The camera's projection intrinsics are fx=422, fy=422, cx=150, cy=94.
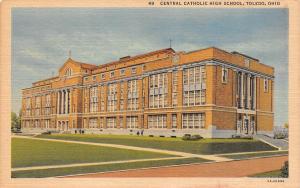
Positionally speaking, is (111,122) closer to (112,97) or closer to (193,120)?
(112,97)

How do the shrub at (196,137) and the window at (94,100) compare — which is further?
the window at (94,100)

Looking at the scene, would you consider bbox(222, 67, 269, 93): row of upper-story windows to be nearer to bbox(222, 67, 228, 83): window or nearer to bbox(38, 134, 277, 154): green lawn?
bbox(222, 67, 228, 83): window

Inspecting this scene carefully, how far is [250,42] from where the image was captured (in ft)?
45.5

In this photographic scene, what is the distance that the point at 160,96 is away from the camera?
708 inches

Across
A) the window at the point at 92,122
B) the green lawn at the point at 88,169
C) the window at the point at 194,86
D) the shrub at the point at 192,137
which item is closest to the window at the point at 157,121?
the window at the point at 194,86

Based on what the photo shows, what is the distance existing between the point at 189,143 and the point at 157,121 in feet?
8.90

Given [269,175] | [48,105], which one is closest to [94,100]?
[48,105]

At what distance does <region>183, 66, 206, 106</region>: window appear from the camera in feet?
54.3

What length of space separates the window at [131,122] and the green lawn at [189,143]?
2.42 feet

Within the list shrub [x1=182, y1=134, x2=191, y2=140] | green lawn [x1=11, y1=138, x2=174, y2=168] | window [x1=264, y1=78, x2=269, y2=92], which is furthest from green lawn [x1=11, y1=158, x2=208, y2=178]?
window [x1=264, y1=78, x2=269, y2=92]

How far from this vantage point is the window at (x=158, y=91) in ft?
58.1

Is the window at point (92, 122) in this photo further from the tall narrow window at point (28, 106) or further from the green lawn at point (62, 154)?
the tall narrow window at point (28, 106)

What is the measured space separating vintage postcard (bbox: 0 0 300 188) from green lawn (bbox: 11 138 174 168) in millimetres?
45

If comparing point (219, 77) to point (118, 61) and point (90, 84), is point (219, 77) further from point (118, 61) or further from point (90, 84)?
point (90, 84)
